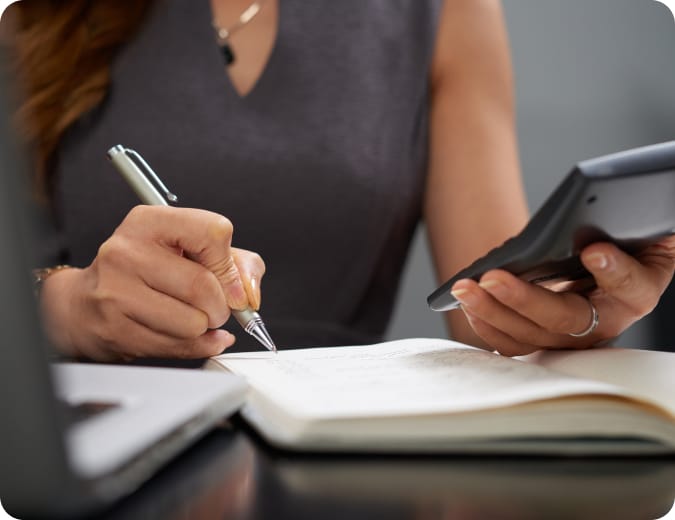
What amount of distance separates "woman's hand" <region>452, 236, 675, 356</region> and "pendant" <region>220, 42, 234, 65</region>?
1.65ft

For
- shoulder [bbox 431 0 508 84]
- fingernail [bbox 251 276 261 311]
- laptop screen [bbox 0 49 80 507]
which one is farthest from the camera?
shoulder [bbox 431 0 508 84]

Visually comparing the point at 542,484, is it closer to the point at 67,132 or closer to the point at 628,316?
the point at 628,316

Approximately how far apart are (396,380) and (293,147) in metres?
0.51

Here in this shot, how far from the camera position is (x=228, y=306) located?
461mm

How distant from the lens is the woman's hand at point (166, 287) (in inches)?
16.7

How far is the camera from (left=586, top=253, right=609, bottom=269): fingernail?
0.36 meters

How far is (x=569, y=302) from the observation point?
15.9 inches

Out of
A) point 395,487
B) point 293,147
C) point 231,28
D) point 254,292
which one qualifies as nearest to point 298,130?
point 293,147

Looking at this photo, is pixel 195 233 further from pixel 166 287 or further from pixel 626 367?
pixel 626 367

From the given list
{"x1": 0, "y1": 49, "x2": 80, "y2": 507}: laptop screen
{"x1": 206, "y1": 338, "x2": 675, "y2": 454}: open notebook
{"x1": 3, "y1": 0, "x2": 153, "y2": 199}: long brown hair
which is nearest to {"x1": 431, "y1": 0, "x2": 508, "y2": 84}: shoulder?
{"x1": 3, "y1": 0, "x2": 153, "y2": 199}: long brown hair

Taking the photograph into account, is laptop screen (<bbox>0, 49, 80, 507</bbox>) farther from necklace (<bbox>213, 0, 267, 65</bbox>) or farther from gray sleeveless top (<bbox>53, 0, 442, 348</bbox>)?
necklace (<bbox>213, 0, 267, 65</bbox>)

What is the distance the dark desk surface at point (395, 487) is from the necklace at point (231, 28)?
2.05 feet

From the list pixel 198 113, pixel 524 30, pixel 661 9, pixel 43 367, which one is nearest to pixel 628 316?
pixel 43 367

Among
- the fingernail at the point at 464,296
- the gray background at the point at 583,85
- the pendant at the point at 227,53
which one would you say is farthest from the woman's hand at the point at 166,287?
the gray background at the point at 583,85
